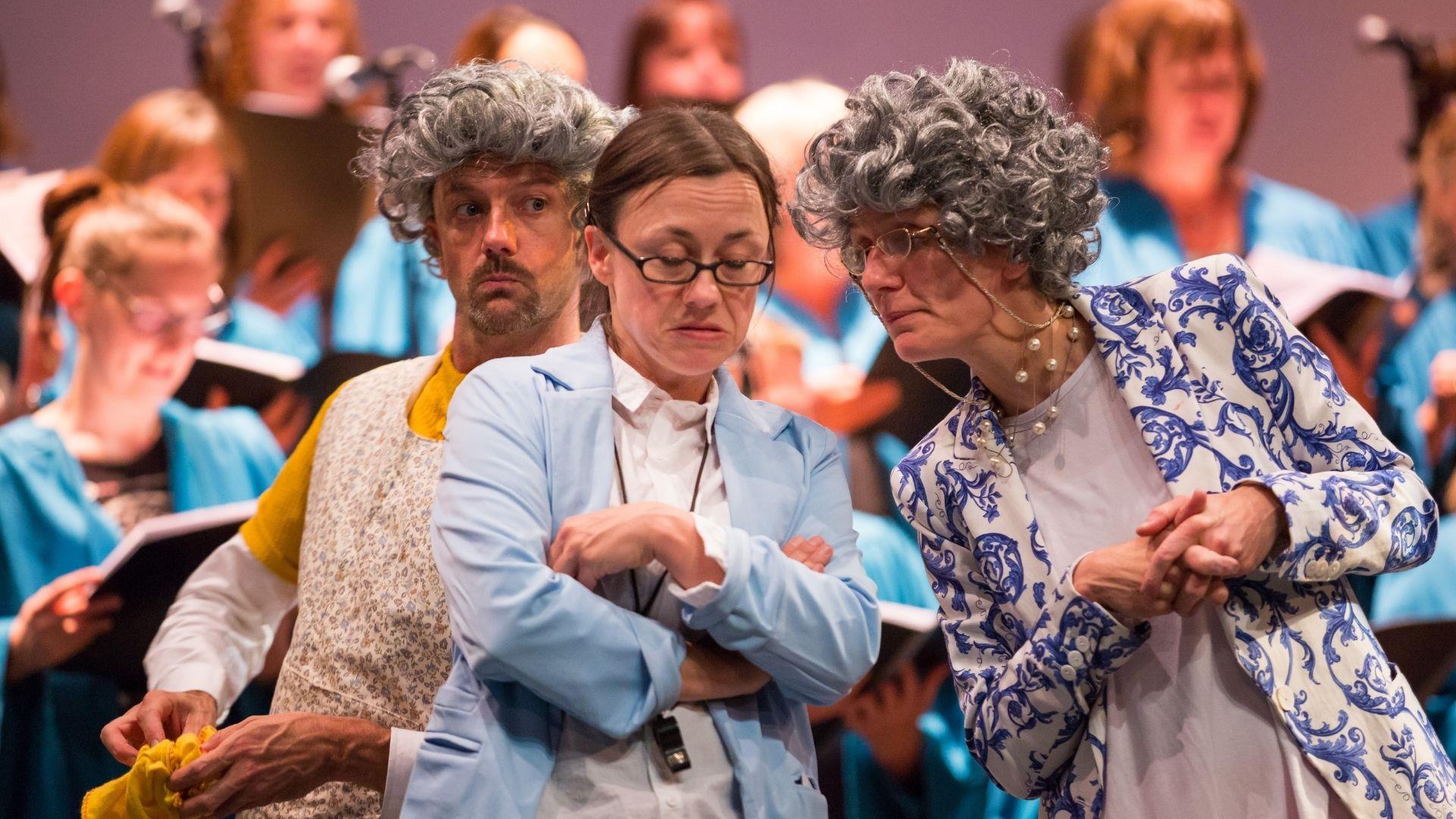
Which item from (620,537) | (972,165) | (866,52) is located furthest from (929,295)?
(866,52)

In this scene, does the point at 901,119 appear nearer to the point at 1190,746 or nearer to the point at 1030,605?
the point at 1030,605

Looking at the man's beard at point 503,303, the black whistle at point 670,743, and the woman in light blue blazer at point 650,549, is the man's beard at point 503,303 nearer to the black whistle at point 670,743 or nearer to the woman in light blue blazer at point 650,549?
the woman in light blue blazer at point 650,549

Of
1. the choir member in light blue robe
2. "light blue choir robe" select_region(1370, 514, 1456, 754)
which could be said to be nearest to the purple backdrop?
the choir member in light blue robe

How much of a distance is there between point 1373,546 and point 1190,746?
1.22 ft

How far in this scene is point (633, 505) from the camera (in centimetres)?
166

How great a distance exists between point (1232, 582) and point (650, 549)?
0.83 m

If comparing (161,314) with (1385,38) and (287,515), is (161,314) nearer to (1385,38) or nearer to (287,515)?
(287,515)

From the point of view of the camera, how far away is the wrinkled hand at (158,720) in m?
2.01

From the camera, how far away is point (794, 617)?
1.67m

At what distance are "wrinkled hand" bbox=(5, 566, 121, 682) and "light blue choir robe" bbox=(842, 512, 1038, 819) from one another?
229cm

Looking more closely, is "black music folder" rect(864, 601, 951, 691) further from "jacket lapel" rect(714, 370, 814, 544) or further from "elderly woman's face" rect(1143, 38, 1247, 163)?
"jacket lapel" rect(714, 370, 814, 544)

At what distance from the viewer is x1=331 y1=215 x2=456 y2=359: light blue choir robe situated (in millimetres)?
3955

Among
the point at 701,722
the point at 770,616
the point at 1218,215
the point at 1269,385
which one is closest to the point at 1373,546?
the point at 1269,385

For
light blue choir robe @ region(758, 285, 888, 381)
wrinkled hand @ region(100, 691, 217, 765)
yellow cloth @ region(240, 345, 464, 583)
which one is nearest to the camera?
wrinkled hand @ region(100, 691, 217, 765)
